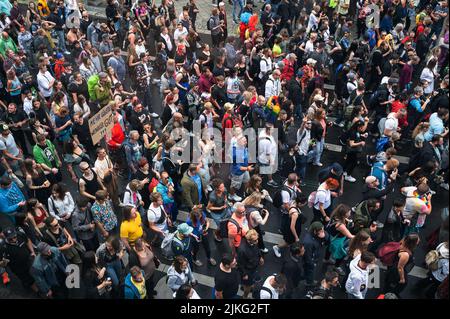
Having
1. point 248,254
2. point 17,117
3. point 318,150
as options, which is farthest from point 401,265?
point 17,117

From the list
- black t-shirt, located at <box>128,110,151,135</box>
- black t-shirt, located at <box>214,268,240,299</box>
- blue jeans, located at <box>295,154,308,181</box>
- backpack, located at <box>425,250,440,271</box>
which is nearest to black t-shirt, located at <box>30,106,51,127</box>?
black t-shirt, located at <box>128,110,151,135</box>

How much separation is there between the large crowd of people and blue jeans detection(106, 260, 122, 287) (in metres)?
0.02

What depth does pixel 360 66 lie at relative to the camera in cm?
1336

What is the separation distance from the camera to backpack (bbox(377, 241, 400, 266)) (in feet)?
26.1

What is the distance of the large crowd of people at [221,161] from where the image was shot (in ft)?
25.6

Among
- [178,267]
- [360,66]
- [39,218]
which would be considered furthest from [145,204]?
[360,66]

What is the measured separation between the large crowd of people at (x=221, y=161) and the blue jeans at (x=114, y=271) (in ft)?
0.07

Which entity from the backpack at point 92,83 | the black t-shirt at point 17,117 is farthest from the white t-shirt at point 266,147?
the black t-shirt at point 17,117

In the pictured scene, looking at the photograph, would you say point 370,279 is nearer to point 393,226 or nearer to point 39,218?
point 393,226

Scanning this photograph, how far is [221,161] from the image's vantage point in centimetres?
1053

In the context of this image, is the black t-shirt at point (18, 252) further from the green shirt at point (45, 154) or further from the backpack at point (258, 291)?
the backpack at point (258, 291)

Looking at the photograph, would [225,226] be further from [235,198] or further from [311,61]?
[311,61]
